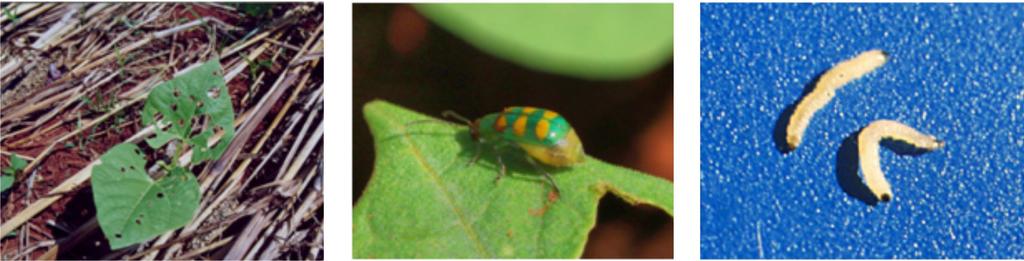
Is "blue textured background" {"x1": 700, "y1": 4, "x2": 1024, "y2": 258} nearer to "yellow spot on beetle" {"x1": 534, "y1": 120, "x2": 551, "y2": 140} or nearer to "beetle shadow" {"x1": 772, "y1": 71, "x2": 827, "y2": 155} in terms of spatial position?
"beetle shadow" {"x1": 772, "y1": 71, "x2": 827, "y2": 155}

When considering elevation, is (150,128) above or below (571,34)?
below

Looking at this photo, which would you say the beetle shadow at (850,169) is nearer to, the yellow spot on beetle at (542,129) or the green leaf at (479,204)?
the green leaf at (479,204)

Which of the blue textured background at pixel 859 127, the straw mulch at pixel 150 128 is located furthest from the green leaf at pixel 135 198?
the blue textured background at pixel 859 127

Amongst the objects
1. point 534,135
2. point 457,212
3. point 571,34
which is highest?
point 571,34

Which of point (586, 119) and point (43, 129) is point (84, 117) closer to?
point (43, 129)

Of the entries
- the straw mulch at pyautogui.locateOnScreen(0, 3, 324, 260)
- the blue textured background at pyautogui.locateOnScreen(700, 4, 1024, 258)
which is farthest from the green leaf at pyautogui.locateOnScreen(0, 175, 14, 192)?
the blue textured background at pyautogui.locateOnScreen(700, 4, 1024, 258)

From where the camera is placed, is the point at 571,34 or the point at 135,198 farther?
the point at 571,34

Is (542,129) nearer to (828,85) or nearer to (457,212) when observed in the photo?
(457,212)

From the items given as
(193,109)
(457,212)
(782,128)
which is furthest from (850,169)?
(193,109)
